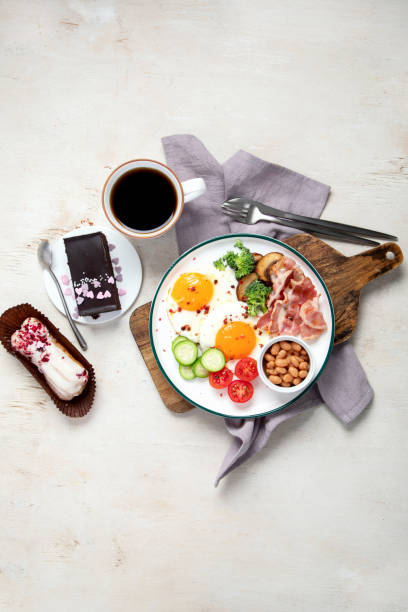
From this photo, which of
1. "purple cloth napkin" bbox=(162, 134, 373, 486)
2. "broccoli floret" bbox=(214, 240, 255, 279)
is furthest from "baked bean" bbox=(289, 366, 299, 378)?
"broccoli floret" bbox=(214, 240, 255, 279)

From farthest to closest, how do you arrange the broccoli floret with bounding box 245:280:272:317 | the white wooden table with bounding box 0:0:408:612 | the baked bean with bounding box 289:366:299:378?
the white wooden table with bounding box 0:0:408:612 < the broccoli floret with bounding box 245:280:272:317 < the baked bean with bounding box 289:366:299:378

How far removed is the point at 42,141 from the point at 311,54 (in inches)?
66.6

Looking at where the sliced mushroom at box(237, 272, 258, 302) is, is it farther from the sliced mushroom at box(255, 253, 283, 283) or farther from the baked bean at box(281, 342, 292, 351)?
the baked bean at box(281, 342, 292, 351)

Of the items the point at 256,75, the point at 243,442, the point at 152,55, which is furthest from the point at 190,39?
the point at 243,442

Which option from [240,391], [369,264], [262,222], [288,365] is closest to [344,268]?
[369,264]

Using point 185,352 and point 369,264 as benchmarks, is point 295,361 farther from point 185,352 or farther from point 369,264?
point 369,264

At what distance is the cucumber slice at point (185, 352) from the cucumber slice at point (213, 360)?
0.06 metres

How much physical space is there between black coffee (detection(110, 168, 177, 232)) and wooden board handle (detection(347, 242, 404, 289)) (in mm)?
1056

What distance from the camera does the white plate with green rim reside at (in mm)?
2436

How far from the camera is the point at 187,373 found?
2.45 metres

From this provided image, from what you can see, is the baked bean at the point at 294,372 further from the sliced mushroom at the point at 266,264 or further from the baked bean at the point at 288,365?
the sliced mushroom at the point at 266,264

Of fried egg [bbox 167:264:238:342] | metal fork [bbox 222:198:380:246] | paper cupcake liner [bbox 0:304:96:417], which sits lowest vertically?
paper cupcake liner [bbox 0:304:96:417]

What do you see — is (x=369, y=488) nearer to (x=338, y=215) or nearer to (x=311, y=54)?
(x=338, y=215)

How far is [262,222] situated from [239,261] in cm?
33
